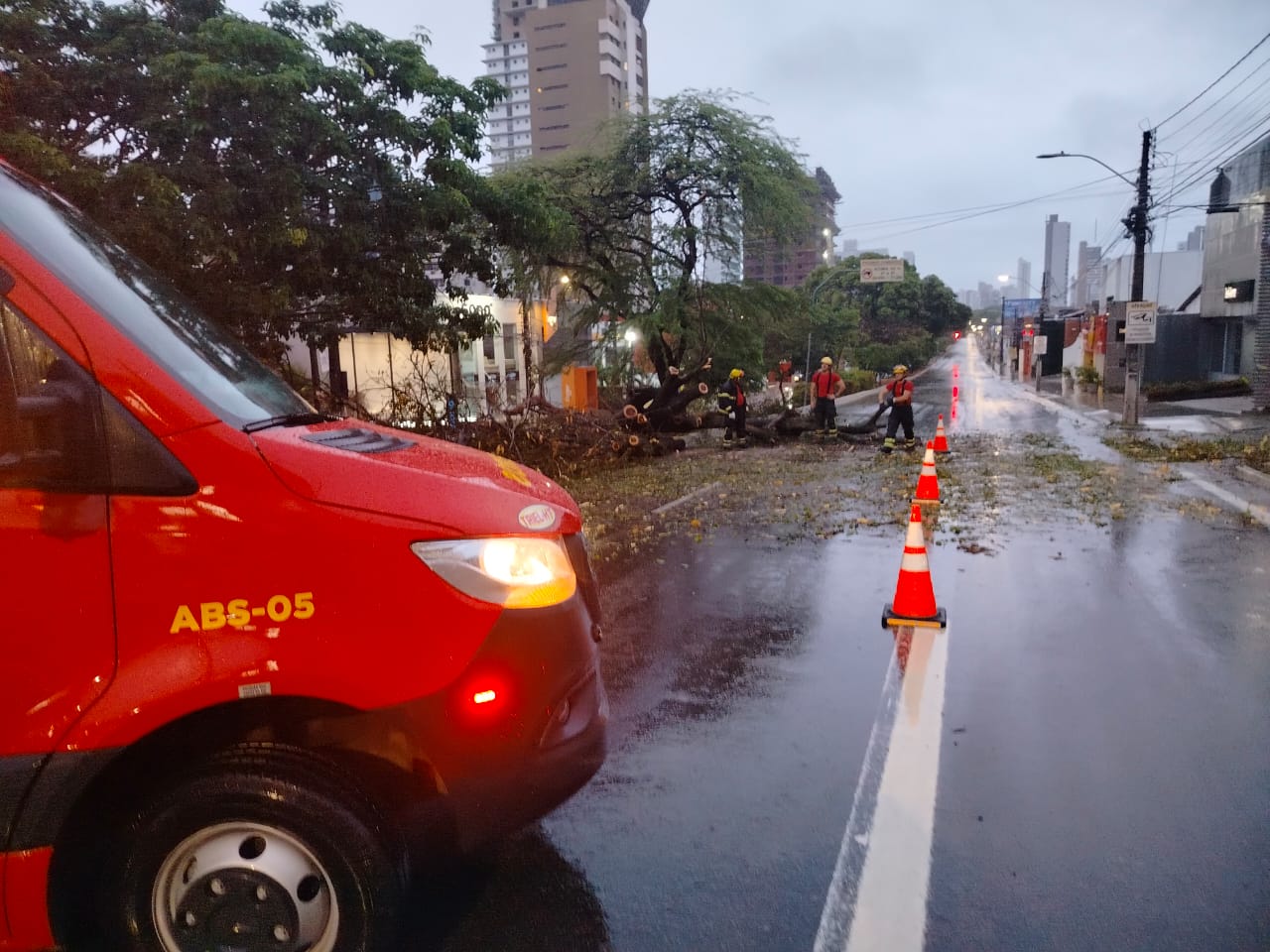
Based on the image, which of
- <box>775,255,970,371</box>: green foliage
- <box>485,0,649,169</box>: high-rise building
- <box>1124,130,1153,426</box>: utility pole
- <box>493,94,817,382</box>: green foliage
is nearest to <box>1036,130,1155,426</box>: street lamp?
<box>1124,130,1153,426</box>: utility pole

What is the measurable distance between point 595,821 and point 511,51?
13370cm

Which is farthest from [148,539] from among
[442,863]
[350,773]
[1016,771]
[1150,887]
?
[1016,771]

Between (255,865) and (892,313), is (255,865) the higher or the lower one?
the lower one

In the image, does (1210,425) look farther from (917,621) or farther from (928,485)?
(917,621)

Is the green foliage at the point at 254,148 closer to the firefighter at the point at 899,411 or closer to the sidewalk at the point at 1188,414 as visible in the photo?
the firefighter at the point at 899,411

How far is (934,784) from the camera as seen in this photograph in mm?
4094

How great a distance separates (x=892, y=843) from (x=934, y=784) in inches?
23.4

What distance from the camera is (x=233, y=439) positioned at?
247 cm

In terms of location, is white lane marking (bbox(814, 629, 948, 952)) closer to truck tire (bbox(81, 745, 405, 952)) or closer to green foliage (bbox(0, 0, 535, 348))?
truck tire (bbox(81, 745, 405, 952))

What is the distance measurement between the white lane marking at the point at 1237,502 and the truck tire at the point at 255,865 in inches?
413

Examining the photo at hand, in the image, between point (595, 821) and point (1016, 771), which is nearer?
point (595, 821)

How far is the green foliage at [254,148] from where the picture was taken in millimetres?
9141

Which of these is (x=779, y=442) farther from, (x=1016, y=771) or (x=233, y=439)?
(x=233, y=439)

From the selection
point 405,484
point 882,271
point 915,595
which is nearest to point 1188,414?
point 882,271
